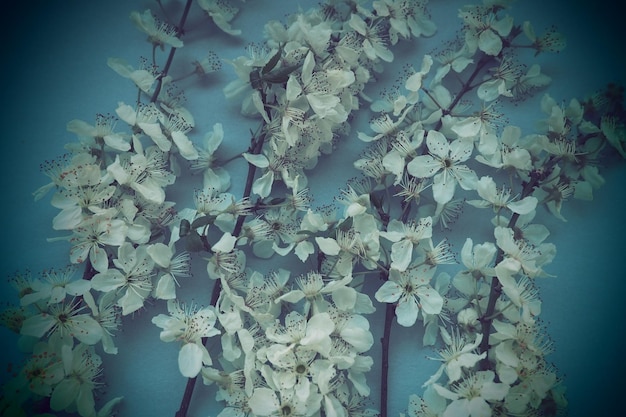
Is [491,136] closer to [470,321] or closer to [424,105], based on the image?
[424,105]

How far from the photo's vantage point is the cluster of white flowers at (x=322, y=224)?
138cm

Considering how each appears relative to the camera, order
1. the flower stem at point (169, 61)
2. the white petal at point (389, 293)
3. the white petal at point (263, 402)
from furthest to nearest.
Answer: the flower stem at point (169, 61), the white petal at point (389, 293), the white petal at point (263, 402)

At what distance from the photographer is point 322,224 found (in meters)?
1.46

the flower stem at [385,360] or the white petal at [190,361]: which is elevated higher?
the white petal at [190,361]

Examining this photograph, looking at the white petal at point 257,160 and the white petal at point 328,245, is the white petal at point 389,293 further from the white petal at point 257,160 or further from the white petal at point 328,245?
the white petal at point 257,160

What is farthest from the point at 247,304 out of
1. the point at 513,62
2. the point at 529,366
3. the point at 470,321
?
the point at 513,62

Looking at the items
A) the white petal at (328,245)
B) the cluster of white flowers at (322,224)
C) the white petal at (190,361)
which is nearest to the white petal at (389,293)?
the cluster of white flowers at (322,224)

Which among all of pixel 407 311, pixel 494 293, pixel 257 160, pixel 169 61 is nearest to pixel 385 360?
pixel 407 311

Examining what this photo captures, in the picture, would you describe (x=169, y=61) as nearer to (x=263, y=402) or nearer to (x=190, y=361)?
(x=190, y=361)

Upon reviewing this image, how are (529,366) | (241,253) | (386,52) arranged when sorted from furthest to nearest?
(386,52), (241,253), (529,366)

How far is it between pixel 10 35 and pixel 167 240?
73 cm

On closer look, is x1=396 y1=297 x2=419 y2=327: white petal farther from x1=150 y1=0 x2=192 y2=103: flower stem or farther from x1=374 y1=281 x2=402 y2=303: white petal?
x1=150 y1=0 x2=192 y2=103: flower stem

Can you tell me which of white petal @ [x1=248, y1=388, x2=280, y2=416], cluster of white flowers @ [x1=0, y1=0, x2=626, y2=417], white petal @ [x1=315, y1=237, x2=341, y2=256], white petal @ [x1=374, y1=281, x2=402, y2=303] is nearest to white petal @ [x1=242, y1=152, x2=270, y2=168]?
cluster of white flowers @ [x1=0, y1=0, x2=626, y2=417]

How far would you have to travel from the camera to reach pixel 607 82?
1.70 metres
